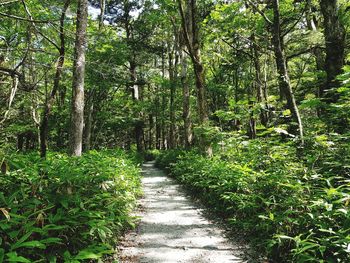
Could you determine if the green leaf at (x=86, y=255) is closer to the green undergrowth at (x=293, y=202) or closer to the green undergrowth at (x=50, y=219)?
the green undergrowth at (x=50, y=219)

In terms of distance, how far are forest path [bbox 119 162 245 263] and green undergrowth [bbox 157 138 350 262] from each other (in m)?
0.47

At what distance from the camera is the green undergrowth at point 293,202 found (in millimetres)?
3238

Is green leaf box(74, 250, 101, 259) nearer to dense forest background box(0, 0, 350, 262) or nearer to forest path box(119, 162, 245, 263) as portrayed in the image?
dense forest background box(0, 0, 350, 262)

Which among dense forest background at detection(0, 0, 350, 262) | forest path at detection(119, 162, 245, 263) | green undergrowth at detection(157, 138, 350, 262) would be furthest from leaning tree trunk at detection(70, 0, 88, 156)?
green undergrowth at detection(157, 138, 350, 262)

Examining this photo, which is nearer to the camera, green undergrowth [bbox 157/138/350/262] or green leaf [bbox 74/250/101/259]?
green leaf [bbox 74/250/101/259]

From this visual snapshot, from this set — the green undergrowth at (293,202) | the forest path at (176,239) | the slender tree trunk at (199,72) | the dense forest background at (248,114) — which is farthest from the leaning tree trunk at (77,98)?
the slender tree trunk at (199,72)

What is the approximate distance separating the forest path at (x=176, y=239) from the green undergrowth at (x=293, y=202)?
473 mm

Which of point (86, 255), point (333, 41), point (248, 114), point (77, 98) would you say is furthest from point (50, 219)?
point (333, 41)

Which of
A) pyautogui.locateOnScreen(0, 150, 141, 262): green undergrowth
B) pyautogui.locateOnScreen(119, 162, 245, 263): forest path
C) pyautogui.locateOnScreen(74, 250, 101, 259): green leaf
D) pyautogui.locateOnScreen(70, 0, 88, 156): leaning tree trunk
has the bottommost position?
pyautogui.locateOnScreen(119, 162, 245, 263): forest path

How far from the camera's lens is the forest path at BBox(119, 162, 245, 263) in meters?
4.33

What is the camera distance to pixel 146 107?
23.1 meters

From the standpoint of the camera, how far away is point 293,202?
13.3ft

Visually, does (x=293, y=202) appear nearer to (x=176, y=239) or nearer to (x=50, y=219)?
(x=176, y=239)

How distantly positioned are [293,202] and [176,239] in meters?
2.22
